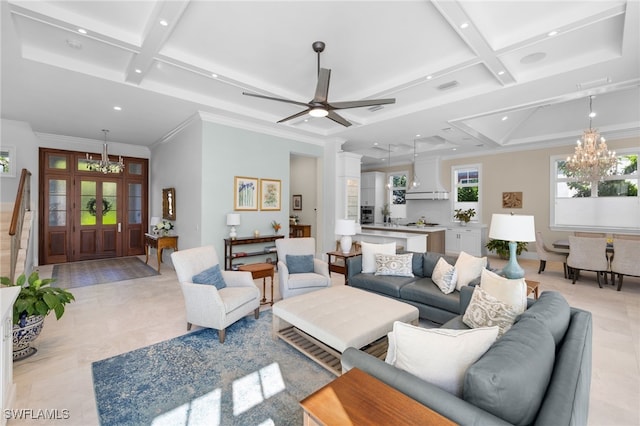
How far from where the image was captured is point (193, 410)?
6.52ft

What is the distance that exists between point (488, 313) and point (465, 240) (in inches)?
255

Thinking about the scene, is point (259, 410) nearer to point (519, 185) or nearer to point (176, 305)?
point (176, 305)

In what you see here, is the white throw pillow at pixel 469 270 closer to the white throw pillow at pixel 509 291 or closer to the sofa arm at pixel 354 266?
the white throw pillow at pixel 509 291

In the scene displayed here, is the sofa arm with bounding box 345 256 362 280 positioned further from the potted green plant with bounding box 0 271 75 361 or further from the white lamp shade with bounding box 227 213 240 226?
the potted green plant with bounding box 0 271 75 361

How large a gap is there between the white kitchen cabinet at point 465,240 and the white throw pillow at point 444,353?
7206 millimetres

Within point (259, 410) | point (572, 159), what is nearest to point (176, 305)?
point (259, 410)

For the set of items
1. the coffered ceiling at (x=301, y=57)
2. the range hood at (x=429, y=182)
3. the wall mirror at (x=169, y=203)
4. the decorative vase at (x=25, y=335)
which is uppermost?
the coffered ceiling at (x=301, y=57)

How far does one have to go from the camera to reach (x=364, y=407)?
1.13 metres

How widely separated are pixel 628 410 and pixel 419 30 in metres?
3.60

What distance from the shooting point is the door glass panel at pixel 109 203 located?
741cm

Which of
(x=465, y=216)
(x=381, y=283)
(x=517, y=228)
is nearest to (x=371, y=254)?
(x=381, y=283)

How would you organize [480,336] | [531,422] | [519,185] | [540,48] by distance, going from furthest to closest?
[519,185]
[540,48]
[480,336]
[531,422]

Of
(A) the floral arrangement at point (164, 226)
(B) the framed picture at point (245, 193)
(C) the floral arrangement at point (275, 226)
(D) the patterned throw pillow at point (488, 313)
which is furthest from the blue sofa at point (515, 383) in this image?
(A) the floral arrangement at point (164, 226)

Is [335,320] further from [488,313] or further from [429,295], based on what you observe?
[429,295]
